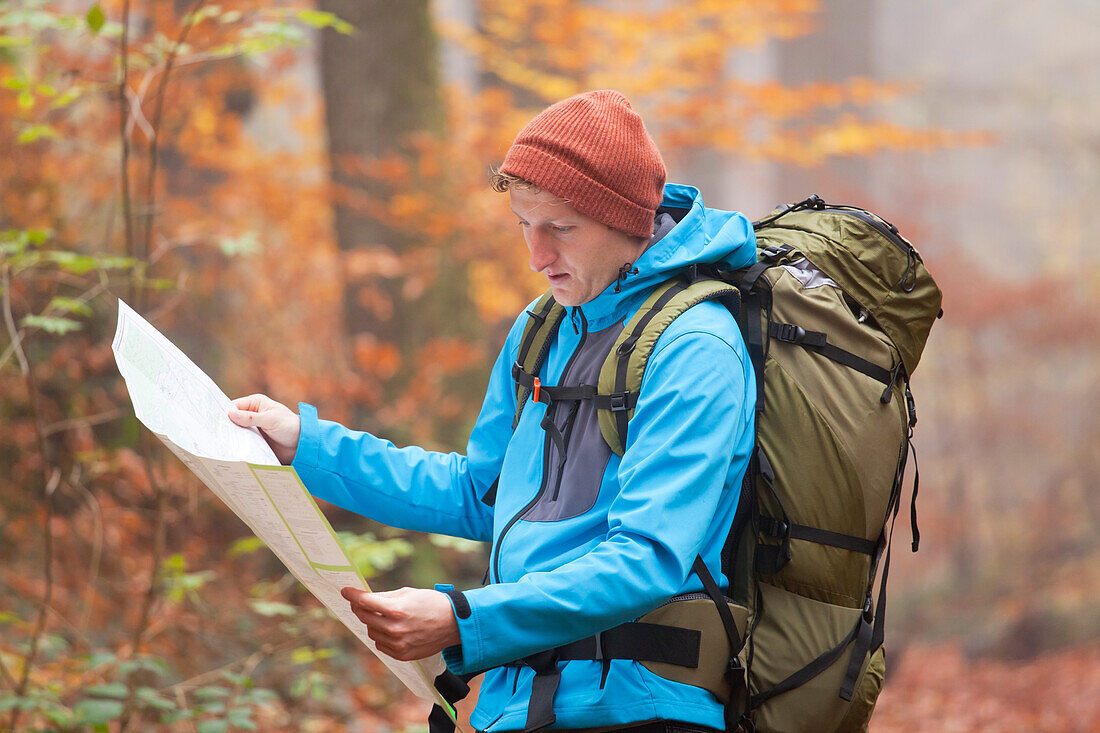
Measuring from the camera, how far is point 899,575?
27.5ft

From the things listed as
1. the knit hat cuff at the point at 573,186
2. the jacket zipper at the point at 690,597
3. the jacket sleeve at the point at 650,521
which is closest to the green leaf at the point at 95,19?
the knit hat cuff at the point at 573,186

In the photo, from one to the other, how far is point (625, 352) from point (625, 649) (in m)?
0.50

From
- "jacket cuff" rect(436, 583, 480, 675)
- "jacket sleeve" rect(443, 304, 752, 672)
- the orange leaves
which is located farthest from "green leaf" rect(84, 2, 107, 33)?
the orange leaves

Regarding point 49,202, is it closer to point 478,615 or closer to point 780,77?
point 478,615

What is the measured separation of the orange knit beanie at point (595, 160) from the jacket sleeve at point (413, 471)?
396mm

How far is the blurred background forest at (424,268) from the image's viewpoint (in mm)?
4836

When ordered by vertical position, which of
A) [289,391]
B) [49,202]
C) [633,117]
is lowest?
[289,391]

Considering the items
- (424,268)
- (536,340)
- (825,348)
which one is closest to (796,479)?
(825,348)

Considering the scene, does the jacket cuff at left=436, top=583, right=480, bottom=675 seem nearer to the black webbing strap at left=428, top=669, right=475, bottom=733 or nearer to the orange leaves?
the black webbing strap at left=428, top=669, right=475, bottom=733

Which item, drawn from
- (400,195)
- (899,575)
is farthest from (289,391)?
(899,575)

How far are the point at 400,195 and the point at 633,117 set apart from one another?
14.4 feet

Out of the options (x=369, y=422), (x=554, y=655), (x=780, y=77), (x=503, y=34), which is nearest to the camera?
(x=554, y=655)

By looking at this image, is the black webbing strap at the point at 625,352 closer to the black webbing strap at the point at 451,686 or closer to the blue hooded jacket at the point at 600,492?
the blue hooded jacket at the point at 600,492

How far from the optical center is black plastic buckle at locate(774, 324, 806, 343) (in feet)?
5.90
